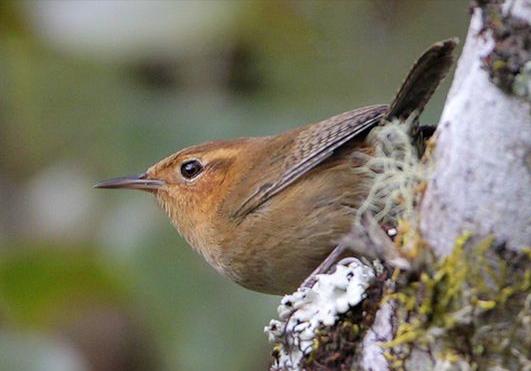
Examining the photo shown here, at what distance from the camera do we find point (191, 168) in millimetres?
5305

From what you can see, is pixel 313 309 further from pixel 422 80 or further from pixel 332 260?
pixel 422 80

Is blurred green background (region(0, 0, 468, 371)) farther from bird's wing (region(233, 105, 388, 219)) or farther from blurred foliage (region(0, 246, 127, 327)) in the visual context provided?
bird's wing (region(233, 105, 388, 219))

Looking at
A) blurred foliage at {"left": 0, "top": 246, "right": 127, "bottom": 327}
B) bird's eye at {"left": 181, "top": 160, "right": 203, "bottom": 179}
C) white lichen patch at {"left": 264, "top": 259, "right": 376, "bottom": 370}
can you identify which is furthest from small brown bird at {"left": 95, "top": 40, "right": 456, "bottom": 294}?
white lichen patch at {"left": 264, "top": 259, "right": 376, "bottom": 370}

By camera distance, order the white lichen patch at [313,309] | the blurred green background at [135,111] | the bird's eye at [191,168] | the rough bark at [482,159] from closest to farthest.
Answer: the rough bark at [482,159]
the white lichen patch at [313,309]
the blurred green background at [135,111]
the bird's eye at [191,168]

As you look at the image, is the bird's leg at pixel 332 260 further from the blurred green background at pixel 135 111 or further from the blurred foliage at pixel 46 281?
the blurred foliage at pixel 46 281

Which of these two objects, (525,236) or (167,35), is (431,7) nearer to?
(167,35)

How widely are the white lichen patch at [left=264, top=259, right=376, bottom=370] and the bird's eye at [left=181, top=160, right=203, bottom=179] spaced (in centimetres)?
178

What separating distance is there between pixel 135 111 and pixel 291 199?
3.88 feet

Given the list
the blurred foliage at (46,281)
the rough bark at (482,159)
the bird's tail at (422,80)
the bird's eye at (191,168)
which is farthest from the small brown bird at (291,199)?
the rough bark at (482,159)

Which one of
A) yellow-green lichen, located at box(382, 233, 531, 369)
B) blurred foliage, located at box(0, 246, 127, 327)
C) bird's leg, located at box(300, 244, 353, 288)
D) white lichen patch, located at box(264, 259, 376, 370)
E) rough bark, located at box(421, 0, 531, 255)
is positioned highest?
rough bark, located at box(421, 0, 531, 255)

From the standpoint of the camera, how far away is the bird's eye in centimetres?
528

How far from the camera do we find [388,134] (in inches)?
159

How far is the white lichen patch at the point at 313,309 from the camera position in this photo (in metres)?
3.30

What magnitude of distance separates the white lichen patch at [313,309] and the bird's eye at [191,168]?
1783 mm
